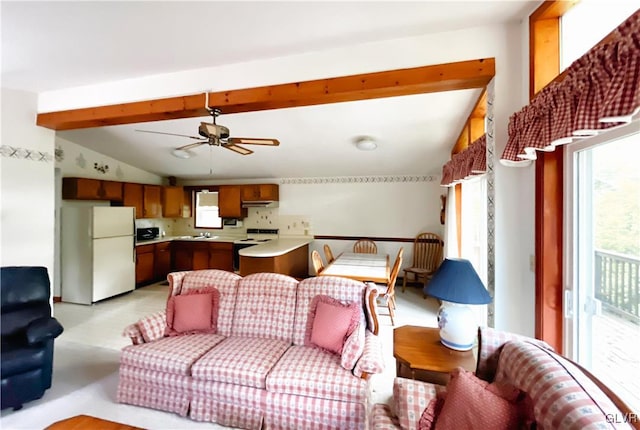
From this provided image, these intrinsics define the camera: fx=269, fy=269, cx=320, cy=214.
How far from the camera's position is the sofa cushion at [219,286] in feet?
7.30

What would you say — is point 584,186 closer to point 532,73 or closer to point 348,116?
point 532,73

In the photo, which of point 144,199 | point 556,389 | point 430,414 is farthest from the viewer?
point 144,199

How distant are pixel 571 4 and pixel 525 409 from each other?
198 cm

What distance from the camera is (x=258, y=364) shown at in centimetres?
177

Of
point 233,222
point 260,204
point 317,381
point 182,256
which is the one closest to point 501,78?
point 317,381

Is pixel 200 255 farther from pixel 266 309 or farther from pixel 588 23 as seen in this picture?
pixel 588 23

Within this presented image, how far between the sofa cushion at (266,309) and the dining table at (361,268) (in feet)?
3.73

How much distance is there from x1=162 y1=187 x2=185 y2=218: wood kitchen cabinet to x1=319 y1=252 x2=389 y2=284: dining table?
382cm

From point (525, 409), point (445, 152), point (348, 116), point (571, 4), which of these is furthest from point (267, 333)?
point (445, 152)

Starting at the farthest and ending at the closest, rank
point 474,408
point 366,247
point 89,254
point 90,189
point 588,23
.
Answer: point 366,247
point 90,189
point 89,254
point 588,23
point 474,408

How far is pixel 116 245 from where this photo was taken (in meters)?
4.33

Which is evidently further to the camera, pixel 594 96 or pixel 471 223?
pixel 471 223

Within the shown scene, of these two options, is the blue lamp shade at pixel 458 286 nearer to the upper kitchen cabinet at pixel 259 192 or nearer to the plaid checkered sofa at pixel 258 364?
the plaid checkered sofa at pixel 258 364

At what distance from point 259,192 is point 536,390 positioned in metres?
5.05
